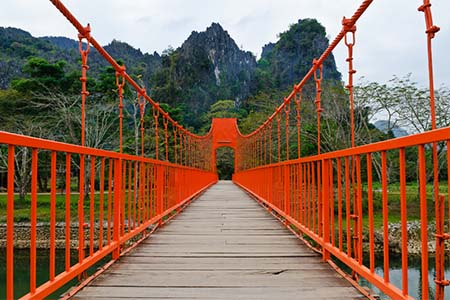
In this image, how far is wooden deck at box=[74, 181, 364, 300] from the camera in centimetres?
166

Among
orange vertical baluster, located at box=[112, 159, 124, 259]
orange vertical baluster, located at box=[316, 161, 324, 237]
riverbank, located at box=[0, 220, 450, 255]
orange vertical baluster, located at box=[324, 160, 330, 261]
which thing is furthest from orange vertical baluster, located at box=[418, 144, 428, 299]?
riverbank, located at box=[0, 220, 450, 255]

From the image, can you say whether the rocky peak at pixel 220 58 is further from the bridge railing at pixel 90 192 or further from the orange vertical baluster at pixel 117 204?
the orange vertical baluster at pixel 117 204

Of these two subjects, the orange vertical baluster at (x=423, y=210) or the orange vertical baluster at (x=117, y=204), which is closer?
the orange vertical baluster at (x=423, y=210)

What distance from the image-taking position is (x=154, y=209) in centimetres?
340

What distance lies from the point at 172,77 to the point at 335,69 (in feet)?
63.1

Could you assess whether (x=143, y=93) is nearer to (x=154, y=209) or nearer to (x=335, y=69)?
(x=154, y=209)

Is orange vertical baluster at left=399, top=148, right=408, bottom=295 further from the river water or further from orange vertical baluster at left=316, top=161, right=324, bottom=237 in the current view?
the river water

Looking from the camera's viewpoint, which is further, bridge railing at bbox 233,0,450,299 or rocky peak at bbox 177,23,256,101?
rocky peak at bbox 177,23,256,101

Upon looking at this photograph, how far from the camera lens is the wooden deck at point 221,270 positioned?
65.2 inches

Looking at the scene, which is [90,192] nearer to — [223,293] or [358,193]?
[223,293]

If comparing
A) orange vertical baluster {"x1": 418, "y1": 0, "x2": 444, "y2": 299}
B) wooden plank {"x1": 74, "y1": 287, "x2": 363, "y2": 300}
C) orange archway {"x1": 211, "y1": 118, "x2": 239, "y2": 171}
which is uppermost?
orange archway {"x1": 211, "y1": 118, "x2": 239, "y2": 171}

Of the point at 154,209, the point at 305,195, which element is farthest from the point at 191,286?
the point at 154,209

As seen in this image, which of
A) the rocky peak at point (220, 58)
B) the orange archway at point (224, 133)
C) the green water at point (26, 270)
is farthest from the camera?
the rocky peak at point (220, 58)

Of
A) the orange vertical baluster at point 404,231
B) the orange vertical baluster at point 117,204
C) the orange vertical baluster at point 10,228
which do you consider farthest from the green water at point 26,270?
the orange vertical baluster at point 404,231
